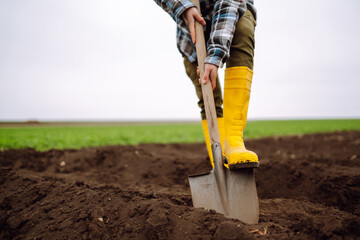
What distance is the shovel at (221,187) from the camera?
1721 millimetres

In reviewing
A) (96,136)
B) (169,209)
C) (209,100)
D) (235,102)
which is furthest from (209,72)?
(96,136)

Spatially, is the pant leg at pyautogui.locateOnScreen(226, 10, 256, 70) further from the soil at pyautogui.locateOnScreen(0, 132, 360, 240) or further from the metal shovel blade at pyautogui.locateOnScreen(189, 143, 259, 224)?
the soil at pyautogui.locateOnScreen(0, 132, 360, 240)

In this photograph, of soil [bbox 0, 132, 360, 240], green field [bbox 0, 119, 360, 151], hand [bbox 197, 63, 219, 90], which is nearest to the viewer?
soil [bbox 0, 132, 360, 240]

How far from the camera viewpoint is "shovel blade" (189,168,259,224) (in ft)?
5.62

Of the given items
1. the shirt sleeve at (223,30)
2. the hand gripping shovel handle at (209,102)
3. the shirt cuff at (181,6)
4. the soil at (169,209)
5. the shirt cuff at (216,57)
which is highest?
the shirt cuff at (181,6)

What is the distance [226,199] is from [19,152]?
4.23m

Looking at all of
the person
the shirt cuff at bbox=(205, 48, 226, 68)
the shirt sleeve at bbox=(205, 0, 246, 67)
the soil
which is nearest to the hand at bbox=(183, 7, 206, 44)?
the person

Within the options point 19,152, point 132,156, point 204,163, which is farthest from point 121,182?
point 19,152

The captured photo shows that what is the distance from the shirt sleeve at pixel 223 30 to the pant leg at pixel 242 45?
9 centimetres

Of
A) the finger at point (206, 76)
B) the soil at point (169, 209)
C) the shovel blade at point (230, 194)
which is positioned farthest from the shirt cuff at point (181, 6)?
the soil at point (169, 209)

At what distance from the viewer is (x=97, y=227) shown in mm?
1503

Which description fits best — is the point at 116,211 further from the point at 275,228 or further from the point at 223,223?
the point at 275,228

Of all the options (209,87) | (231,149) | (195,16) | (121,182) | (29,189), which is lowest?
(121,182)

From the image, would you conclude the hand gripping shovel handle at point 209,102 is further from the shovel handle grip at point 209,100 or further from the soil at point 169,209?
the soil at point 169,209
